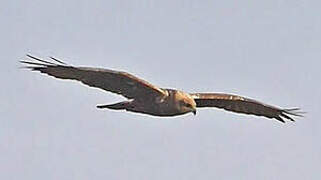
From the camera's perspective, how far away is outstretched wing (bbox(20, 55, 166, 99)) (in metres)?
23.5

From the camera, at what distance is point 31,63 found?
23609 mm

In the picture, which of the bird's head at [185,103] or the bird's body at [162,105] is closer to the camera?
the bird's body at [162,105]

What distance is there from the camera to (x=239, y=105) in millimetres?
26281

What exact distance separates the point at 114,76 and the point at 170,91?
1277mm

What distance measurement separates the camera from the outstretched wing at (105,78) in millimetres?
23542

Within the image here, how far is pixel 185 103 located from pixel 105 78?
1.51m

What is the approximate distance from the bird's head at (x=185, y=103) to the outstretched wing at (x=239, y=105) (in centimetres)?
64

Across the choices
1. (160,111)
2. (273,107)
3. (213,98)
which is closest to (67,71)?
(160,111)

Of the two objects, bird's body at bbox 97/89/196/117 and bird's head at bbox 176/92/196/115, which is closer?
bird's body at bbox 97/89/196/117

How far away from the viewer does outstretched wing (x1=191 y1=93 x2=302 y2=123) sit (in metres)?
25.7

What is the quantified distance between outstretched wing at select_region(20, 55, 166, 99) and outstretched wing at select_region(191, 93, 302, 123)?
142 centimetres

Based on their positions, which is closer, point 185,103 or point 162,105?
point 162,105

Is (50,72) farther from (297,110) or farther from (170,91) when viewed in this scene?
(297,110)

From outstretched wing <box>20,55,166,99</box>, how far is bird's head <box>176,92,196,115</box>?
36cm
